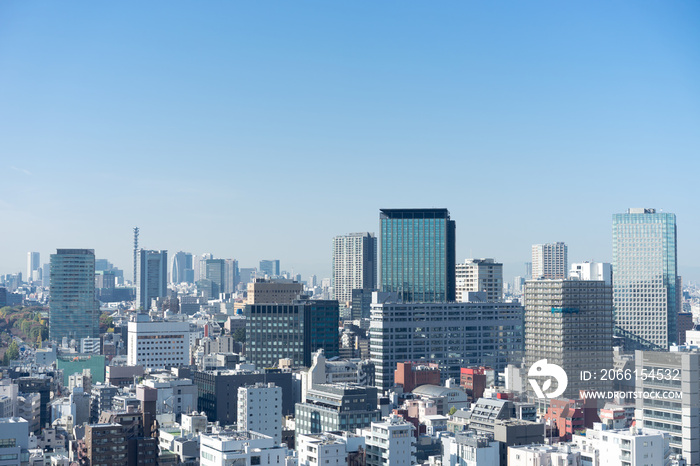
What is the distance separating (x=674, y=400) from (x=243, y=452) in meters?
18.4

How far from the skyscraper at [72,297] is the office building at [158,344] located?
3503 cm

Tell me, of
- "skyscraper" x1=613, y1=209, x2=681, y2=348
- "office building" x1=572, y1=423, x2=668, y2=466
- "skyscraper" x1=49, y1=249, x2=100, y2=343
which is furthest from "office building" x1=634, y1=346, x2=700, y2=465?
"skyscraper" x1=49, y1=249, x2=100, y2=343

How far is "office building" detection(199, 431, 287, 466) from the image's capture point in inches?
1344

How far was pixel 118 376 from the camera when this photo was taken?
230 ft

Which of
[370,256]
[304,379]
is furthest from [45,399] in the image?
[370,256]

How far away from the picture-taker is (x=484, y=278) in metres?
98.9

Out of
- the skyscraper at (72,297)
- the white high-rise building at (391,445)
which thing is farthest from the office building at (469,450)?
the skyscraper at (72,297)

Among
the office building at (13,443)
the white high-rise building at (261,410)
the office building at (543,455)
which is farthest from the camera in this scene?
the white high-rise building at (261,410)

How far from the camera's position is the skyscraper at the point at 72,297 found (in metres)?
115

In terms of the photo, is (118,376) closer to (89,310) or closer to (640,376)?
(640,376)

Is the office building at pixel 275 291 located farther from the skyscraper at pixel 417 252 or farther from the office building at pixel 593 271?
the office building at pixel 593 271

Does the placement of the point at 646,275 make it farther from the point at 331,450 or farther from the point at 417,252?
the point at 331,450

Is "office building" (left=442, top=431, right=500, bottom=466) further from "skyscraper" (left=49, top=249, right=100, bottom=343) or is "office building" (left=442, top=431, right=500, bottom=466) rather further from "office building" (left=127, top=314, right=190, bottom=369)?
"skyscraper" (left=49, top=249, right=100, bottom=343)

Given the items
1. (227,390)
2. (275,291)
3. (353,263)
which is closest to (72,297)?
(275,291)
